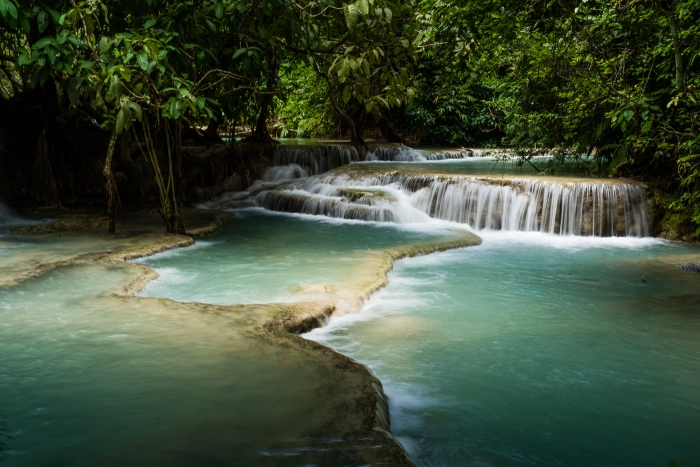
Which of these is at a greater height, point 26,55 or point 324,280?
point 26,55

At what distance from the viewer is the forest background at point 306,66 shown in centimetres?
661

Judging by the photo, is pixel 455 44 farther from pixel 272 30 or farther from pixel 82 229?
pixel 82 229

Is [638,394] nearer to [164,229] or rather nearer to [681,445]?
[681,445]

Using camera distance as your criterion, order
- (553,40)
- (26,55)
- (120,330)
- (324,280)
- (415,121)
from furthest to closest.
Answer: (415,121), (553,40), (324,280), (26,55), (120,330)

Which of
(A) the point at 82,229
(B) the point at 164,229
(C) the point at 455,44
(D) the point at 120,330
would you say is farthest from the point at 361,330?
(A) the point at 82,229

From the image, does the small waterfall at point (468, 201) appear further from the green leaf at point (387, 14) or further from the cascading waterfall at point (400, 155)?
the green leaf at point (387, 14)

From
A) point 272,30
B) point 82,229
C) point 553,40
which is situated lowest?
point 82,229

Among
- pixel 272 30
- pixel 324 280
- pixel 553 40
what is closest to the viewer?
pixel 272 30

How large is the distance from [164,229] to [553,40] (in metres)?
6.90

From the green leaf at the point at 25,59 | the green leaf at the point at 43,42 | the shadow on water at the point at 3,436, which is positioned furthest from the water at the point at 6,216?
the shadow on water at the point at 3,436

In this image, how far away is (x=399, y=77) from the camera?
6.43 m

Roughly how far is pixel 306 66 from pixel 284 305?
5932 millimetres

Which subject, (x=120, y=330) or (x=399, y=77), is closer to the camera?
(x=120, y=330)

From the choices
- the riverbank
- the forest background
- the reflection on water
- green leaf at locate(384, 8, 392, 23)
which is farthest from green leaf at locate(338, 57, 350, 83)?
the reflection on water
